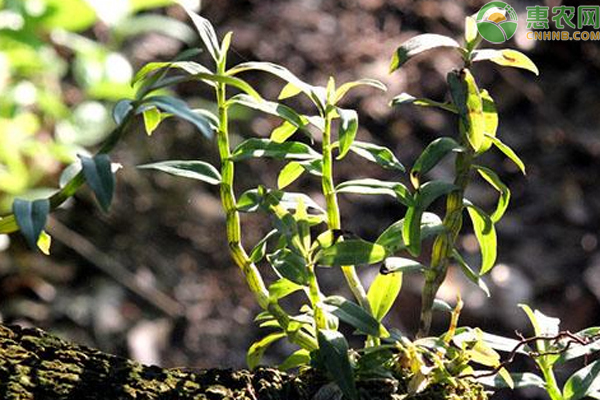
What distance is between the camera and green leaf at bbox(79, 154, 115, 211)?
68cm

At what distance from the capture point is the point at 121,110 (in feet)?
2.51

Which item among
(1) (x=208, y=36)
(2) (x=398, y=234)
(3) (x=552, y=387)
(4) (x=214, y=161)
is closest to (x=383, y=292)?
(2) (x=398, y=234)

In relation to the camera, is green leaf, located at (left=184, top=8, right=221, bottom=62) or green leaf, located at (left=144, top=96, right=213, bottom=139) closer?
green leaf, located at (left=144, top=96, right=213, bottom=139)

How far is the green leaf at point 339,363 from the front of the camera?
2.51 ft

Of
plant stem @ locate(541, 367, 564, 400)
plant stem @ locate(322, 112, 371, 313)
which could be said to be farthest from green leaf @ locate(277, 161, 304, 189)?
plant stem @ locate(541, 367, 564, 400)

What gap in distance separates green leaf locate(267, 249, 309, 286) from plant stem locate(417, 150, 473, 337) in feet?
0.42

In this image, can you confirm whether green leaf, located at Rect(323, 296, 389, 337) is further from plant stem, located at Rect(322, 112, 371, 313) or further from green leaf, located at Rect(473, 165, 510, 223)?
green leaf, located at Rect(473, 165, 510, 223)

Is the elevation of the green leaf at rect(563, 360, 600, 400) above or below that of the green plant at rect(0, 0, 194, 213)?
above

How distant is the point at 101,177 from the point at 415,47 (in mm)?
291

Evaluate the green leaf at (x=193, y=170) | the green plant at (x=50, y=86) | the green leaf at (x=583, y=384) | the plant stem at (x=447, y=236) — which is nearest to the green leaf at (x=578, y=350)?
the green leaf at (x=583, y=384)

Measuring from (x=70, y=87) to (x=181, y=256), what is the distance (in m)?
0.60

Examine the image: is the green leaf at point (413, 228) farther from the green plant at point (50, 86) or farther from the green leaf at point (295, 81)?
the green plant at point (50, 86)

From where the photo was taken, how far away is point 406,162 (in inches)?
113

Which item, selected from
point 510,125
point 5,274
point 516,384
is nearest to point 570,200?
point 510,125
